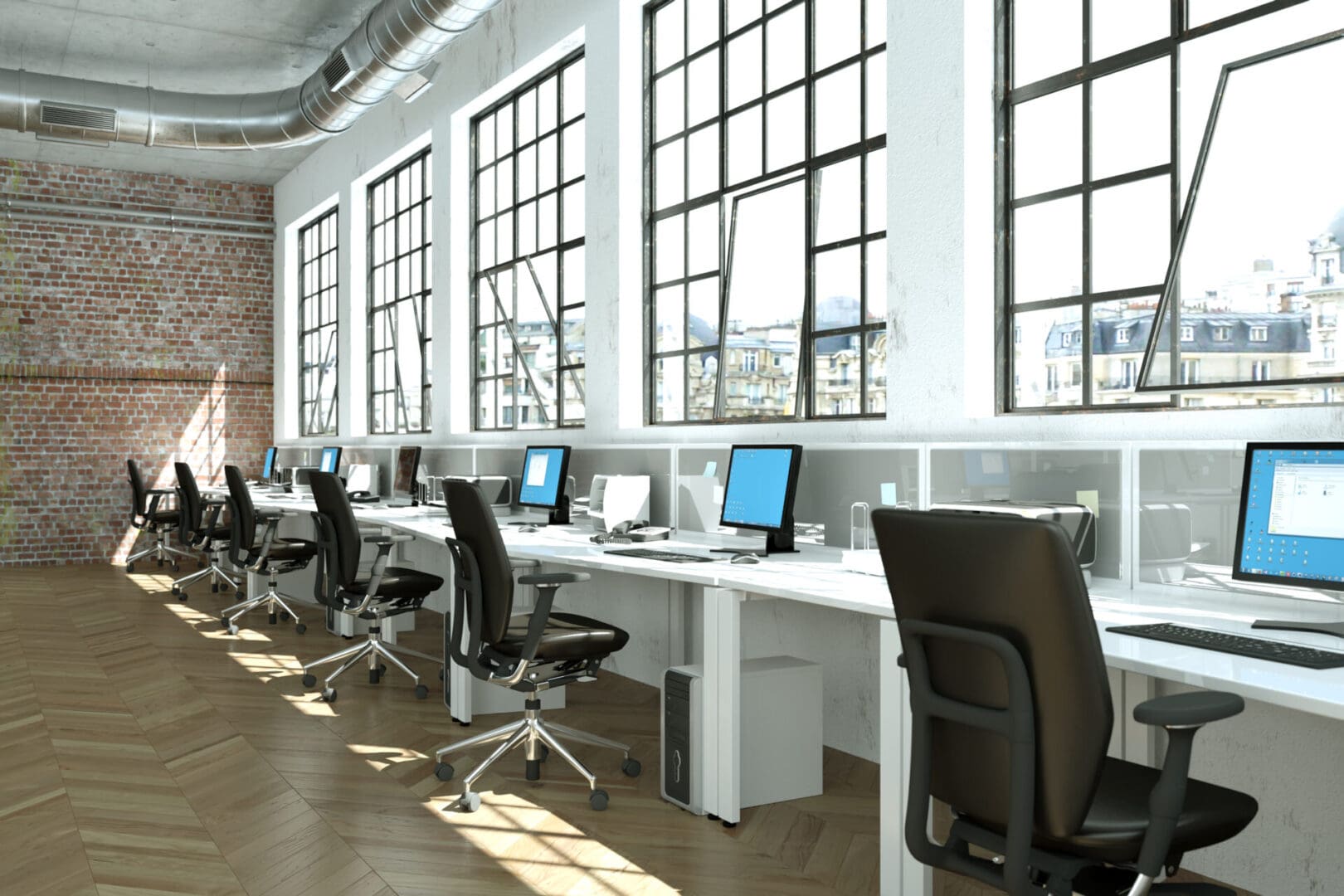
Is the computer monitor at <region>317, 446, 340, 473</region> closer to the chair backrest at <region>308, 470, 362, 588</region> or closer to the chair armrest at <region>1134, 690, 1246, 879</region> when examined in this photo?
the chair backrest at <region>308, 470, 362, 588</region>

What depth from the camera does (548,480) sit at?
5797mm

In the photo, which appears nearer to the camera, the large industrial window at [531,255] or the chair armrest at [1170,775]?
the chair armrest at [1170,775]

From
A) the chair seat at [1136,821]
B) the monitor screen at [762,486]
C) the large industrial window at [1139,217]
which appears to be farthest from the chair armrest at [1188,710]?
the monitor screen at [762,486]

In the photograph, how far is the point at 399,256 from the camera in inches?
352

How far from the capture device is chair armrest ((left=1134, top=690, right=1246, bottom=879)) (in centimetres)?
172

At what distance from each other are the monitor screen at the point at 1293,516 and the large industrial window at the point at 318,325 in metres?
8.99

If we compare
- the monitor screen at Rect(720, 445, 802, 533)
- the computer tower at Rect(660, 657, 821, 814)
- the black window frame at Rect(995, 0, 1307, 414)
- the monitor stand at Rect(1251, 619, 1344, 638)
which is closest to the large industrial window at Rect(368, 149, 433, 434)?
the monitor screen at Rect(720, 445, 802, 533)

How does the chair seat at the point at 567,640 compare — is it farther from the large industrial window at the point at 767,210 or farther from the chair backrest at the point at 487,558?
the large industrial window at the point at 767,210

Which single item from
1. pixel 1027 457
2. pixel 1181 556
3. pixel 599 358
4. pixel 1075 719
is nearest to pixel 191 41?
pixel 599 358

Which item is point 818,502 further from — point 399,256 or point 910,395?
point 399,256

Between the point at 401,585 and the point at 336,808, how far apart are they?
1681mm

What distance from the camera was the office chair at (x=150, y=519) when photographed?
9773mm

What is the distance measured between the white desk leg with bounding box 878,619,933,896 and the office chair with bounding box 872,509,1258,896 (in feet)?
2.07

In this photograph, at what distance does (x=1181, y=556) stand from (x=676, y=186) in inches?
129
